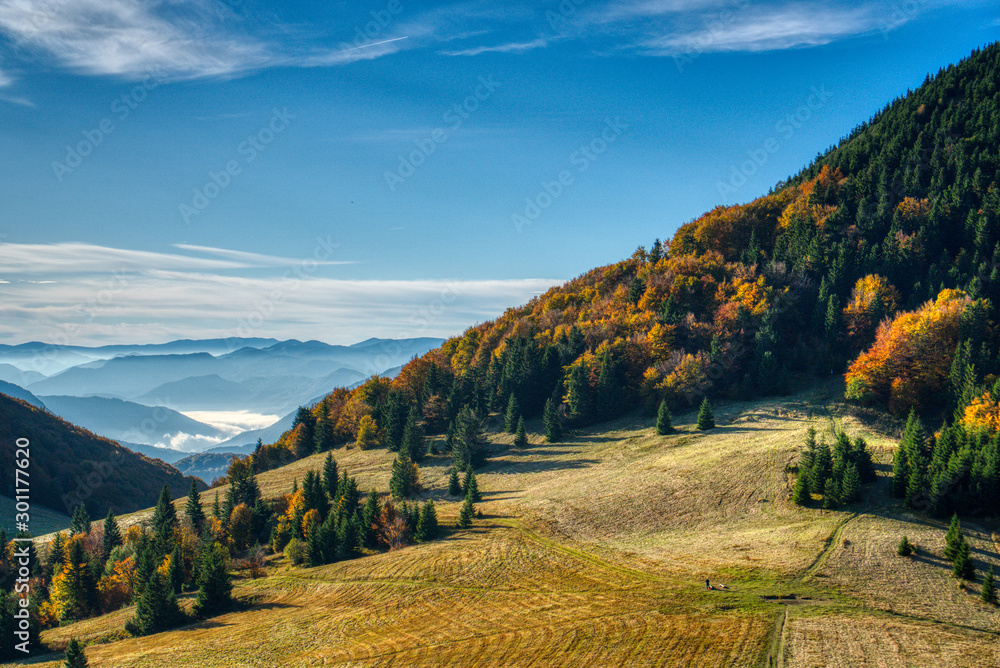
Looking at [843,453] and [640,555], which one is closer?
[640,555]

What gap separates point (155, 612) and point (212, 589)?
4844 millimetres

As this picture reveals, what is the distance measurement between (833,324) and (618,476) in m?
50.3

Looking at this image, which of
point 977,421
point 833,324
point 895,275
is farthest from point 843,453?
point 895,275

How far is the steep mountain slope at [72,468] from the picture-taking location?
15100cm

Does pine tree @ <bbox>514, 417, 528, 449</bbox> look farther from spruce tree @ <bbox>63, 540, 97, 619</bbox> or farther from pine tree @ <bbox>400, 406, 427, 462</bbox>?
spruce tree @ <bbox>63, 540, 97, 619</bbox>

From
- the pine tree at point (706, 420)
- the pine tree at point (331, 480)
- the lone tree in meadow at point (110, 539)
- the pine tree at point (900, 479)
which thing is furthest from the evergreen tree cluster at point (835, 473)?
the lone tree in meadow at point (110, 539)

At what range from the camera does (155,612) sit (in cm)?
5134

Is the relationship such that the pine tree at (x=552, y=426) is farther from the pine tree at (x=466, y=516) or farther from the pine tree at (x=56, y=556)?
the pine tree at (x=56, y=556)

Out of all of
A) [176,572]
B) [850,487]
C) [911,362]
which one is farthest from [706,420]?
[176,572]

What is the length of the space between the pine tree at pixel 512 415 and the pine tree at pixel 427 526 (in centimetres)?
3750

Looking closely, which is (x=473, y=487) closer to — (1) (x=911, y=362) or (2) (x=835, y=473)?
(2) (x=835, y=473)

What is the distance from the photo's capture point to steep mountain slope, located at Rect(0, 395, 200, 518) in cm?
15100

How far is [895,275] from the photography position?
315 ft

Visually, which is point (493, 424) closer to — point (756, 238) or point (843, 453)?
point (843, 453)
